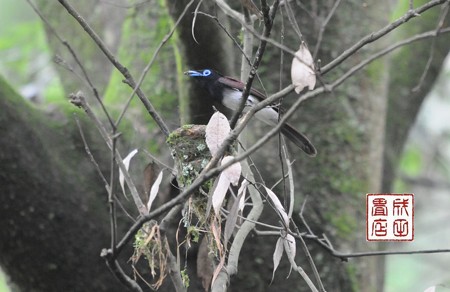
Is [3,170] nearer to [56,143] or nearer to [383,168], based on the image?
[56,143]

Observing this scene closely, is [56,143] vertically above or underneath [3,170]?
above

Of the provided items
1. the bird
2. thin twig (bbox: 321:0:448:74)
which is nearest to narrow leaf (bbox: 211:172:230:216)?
thin twig (bbox: 321:0:448:74)

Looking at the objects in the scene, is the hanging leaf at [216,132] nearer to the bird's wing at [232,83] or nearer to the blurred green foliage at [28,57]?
the bird's wing at [232,83]

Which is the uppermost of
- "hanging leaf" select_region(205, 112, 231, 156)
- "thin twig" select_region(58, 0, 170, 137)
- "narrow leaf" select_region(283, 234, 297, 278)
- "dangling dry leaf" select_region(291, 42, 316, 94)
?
"thin twig" select_region(58, 0, 170, 137)

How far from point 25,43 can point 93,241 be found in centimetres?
382

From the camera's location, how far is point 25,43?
6.66 m

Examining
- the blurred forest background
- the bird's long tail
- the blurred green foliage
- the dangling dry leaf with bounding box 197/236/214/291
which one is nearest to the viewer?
the dangling dry leaf with bounding box 197/236/214/291

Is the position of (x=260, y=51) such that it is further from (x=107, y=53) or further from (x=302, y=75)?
(x=107, y=53)

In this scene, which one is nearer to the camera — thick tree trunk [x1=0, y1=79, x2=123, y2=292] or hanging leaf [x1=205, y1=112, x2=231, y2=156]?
hanging leaf [x1=205, y1=112, x2=231, y2=156]

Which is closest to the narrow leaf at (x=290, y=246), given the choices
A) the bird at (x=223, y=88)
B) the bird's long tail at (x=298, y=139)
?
the bird at (x=223, y=88)

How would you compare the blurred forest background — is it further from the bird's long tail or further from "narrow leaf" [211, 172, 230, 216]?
"narrow leaf" [211, 172, 230, 216]

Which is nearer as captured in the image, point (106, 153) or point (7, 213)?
point (7, 213)

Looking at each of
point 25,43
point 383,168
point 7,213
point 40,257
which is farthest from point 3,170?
point 25,43

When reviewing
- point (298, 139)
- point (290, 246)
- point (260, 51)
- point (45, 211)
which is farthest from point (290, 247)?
point (45, 211)
